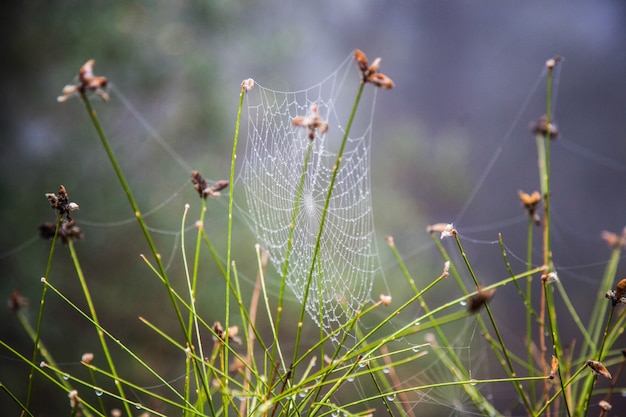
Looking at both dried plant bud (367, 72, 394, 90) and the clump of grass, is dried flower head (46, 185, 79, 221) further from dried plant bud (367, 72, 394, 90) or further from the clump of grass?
dried plant bud (367, 72, 394, 90)

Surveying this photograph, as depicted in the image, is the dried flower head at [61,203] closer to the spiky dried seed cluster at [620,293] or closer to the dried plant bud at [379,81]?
the dried plant bud at [379,81]

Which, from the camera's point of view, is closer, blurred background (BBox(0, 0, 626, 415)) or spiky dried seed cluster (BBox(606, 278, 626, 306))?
spiky dried seed cluster (BBox(606, 278, 626, 306))

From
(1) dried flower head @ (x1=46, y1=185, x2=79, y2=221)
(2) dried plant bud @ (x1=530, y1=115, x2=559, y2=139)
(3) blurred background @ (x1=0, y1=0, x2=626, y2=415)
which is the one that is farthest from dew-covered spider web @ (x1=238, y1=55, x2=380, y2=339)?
(1) dried flower head @ (x1=46, y1=185, x2=79, y2=221)

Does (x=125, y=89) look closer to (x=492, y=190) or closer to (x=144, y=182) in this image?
(x=144, y=182)

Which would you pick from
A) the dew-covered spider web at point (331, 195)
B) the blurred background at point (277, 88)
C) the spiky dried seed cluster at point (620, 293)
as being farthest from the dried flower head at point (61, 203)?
the blurred background at point (277, 88)

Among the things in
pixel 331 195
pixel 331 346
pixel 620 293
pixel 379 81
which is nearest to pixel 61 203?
pixel 379 81

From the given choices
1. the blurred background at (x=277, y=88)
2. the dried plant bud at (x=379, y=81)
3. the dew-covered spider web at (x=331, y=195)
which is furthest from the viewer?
the blurred background at (x=277, y=88)
